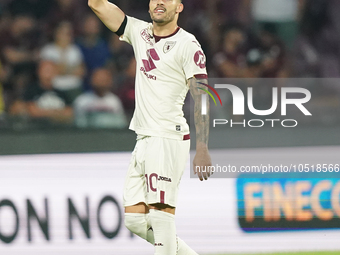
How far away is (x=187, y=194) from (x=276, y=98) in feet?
5.22

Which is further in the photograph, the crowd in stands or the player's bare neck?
the crowd in stands

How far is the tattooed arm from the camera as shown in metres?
3.92

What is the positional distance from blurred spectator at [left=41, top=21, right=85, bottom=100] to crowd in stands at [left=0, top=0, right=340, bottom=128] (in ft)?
0.04

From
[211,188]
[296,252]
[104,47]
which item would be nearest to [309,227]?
[296,252]

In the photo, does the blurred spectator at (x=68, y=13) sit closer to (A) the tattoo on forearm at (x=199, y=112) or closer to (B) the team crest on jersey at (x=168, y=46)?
(B) the team crest on jersey at (x=168, y=46)

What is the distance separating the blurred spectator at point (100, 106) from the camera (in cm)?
580

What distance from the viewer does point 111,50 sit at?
6703mm

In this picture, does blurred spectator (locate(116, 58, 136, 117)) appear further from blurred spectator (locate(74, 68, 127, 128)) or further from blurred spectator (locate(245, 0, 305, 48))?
blurred spectator (locate(245, 0, 305, 48))

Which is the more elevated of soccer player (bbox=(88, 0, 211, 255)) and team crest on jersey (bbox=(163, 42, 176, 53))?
team crest on jersey (bbox=(163, 42, 176, 53))

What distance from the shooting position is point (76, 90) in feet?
20.3

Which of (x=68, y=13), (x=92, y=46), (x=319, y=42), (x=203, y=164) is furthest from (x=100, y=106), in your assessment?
(x=319, y=42)
